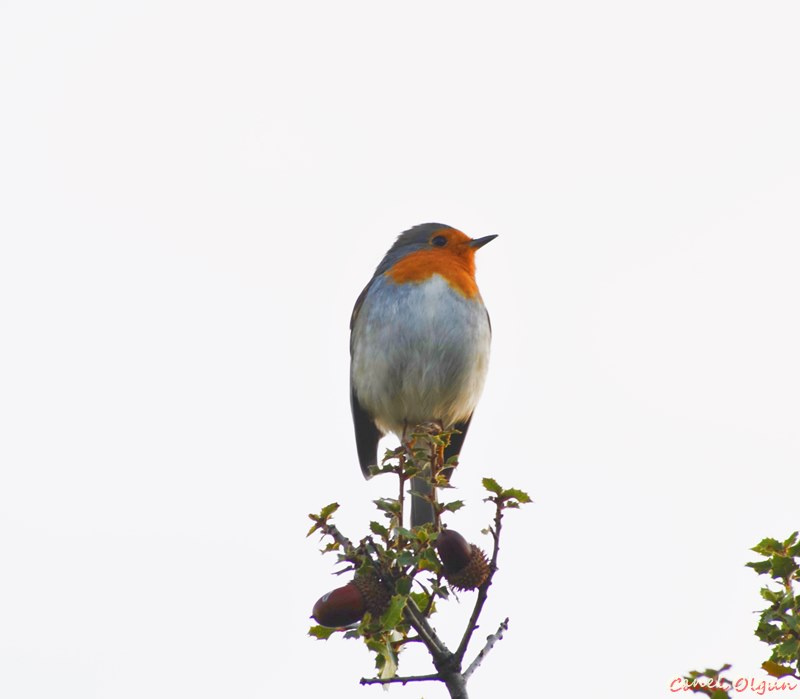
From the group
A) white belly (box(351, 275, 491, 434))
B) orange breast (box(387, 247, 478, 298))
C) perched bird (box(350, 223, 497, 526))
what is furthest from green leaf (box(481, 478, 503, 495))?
orange breast (box(387, 247, 478, 298))

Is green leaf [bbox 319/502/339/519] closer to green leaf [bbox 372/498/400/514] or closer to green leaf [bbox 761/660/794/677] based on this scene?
green leaf [bbox 372/498/400/514]

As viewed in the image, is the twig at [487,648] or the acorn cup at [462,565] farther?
the acorn cup at [462,565]

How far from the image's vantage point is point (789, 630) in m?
3.18

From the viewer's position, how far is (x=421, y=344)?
6.96 metres

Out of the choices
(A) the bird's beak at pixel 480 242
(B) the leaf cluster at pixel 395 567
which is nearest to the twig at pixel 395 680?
(B) the leaf cluster at pixel 395 567

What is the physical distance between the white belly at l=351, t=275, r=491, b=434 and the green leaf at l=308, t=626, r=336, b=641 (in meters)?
3.25

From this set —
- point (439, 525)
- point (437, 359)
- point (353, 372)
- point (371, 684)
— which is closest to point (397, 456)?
point (439, 525)

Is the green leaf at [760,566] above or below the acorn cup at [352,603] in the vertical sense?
below

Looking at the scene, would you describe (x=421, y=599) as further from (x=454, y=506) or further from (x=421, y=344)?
(x=421, y=344)

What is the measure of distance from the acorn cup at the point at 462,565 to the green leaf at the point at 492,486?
300mm

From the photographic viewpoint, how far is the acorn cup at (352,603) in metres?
3.83

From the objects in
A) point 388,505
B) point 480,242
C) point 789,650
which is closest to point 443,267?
point 480,242

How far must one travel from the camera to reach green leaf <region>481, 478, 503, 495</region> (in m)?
3.86

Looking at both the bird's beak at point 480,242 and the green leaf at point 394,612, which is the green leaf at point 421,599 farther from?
the bird's beak at point 480,242
